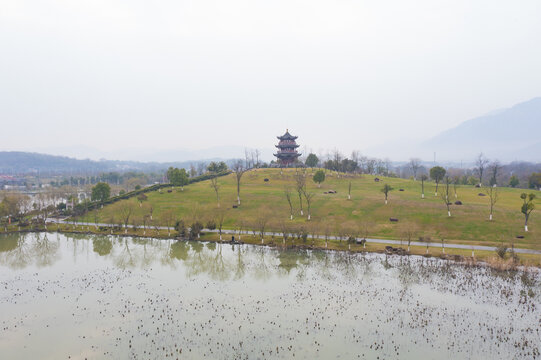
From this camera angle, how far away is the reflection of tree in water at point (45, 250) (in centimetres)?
4575

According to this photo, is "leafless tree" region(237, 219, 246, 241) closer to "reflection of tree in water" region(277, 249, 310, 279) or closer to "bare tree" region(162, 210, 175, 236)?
"reflection of tree in water" region(277, 249, 310, 279)

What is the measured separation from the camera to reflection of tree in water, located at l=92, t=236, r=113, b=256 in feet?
165

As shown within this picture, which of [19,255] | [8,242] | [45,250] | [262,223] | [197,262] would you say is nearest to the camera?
[197,262]

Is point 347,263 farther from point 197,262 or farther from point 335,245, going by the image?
point 197,262

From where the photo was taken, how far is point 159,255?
47.8 m

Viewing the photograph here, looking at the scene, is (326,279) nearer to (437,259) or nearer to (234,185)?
(437,259)

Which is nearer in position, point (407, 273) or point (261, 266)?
point (407, 273)

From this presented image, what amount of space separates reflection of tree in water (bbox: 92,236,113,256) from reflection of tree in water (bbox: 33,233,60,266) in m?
5.24

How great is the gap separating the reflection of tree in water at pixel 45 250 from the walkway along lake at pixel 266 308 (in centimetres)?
62

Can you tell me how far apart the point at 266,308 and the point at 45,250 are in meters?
40.3

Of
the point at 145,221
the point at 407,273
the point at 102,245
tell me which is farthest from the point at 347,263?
the point at 145,221

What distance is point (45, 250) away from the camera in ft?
169

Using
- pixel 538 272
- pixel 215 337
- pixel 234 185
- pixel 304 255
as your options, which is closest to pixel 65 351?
pixel 215 337

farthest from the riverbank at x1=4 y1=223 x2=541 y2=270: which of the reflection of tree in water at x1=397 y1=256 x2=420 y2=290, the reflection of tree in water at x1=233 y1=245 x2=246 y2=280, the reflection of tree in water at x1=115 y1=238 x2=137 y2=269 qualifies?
the reflection of tree in water at x1=115 y1=238 x2=137 y2=269
